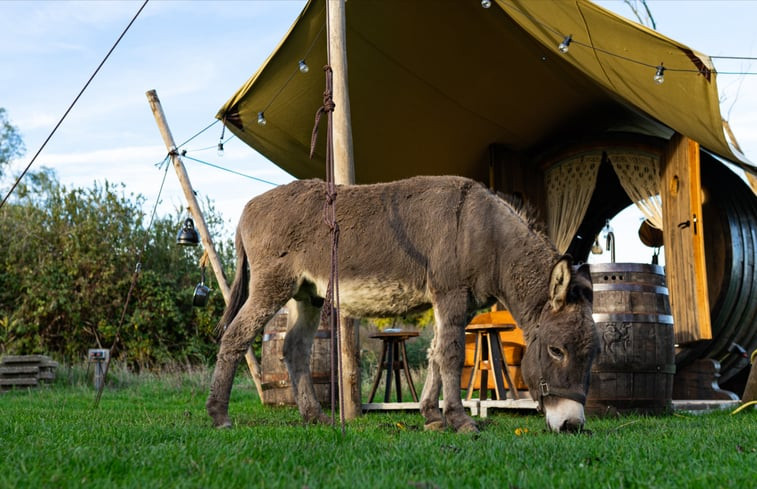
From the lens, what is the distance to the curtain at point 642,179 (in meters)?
8.90

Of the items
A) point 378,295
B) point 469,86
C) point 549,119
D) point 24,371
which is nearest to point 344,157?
point 378,295

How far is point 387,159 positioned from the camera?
1012 cm

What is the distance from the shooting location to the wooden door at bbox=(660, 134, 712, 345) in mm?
7363

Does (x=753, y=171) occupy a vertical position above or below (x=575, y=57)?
below

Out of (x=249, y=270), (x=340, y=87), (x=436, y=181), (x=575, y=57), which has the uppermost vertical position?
(x=575, y=57)

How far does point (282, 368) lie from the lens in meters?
6.76

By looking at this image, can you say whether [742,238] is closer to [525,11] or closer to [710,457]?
[525,11]

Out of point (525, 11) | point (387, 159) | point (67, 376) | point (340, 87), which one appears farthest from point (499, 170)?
point (67, 376)

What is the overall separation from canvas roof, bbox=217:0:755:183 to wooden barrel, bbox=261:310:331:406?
2914mm

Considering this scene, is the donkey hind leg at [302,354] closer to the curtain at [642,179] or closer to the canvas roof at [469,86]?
the canvas roof at [469,86]

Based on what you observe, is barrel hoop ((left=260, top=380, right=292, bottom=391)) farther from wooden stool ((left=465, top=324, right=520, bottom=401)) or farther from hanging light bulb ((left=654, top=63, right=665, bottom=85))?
hanging light bulb ((left=654, top=63, right=665, bottom=85))

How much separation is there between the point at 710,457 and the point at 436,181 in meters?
2.33

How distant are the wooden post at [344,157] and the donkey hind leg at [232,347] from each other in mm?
986

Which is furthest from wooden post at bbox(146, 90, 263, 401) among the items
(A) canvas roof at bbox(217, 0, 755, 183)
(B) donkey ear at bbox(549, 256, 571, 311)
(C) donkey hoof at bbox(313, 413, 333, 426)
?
(B) donkey ear at bbox(549, 256, 571, 311)
